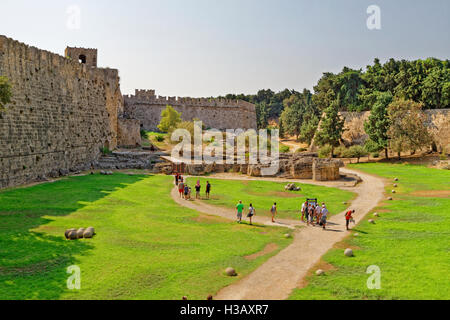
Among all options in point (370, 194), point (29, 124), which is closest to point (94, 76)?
point (29, 124)

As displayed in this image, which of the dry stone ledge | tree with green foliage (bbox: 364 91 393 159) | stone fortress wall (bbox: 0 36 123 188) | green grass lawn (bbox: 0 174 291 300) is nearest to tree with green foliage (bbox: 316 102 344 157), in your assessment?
tree with green foliage (bbox: 364 91 393 159)

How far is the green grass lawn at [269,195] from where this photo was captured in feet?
64.4

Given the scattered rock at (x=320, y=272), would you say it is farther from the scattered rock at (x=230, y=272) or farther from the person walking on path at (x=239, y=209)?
the person walking on path at (x=239, y=209)

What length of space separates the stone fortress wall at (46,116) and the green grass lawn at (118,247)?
12.7ft

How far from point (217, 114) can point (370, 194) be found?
1579 inches

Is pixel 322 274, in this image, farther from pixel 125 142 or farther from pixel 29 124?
pixel 125 142

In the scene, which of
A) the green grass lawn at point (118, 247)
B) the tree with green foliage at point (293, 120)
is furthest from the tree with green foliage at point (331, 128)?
the green grass lawn at point (118, 247)

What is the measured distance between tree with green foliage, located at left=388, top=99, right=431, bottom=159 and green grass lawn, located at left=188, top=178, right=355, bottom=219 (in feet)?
65.3

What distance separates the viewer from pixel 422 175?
32031 millimetres

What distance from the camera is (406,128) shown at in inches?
1649

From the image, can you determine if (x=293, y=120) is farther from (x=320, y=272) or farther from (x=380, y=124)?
(x=320, y=272)
